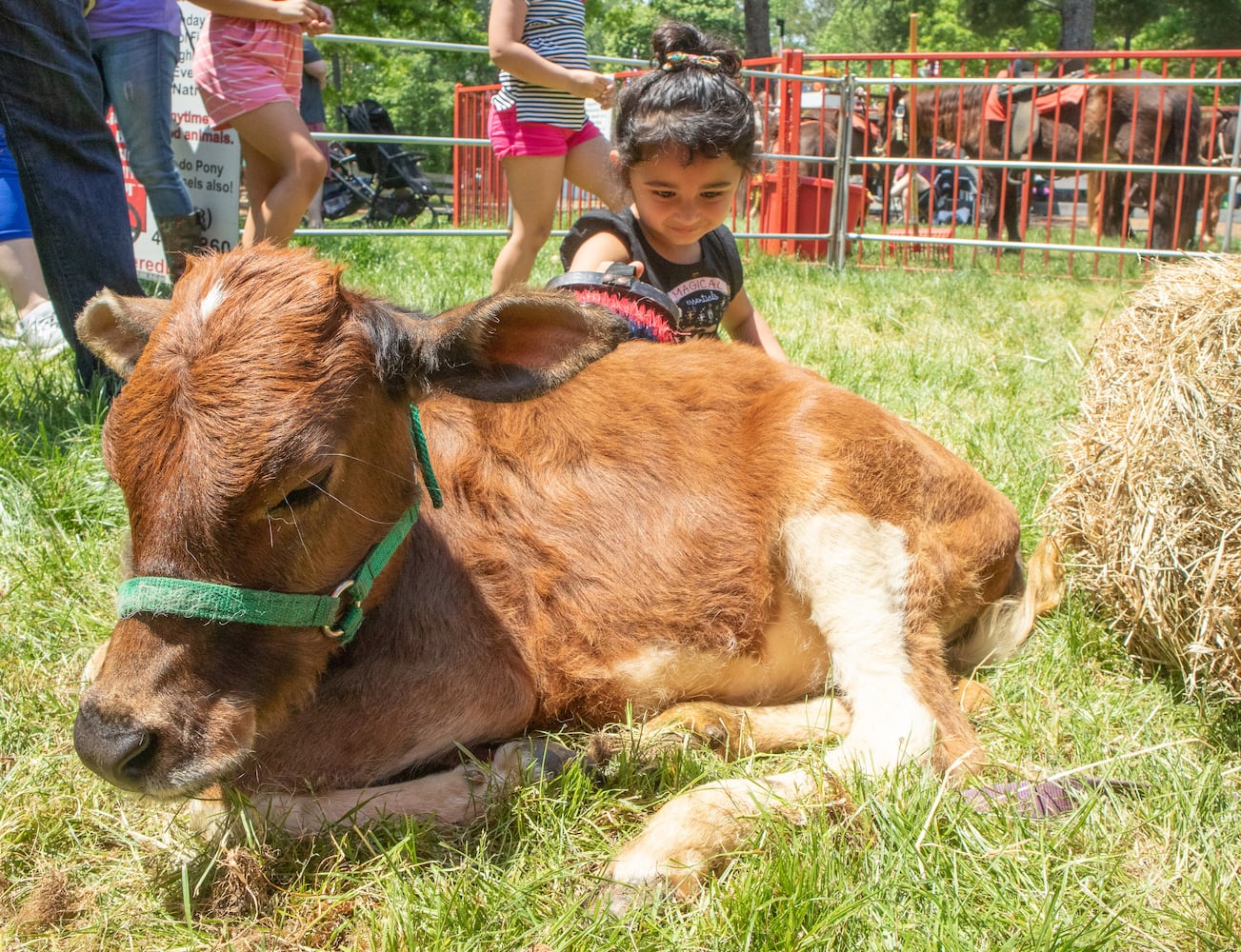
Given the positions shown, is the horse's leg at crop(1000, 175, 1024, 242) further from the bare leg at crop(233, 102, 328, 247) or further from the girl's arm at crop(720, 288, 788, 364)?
the bare leg at crop(233, 102, 328, 247)

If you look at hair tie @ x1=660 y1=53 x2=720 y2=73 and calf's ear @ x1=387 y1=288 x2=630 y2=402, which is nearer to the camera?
calf's ear @ x1=387 y1=288 x2=630 y2=402

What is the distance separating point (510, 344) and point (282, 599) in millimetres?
751

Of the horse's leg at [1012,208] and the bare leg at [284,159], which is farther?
the horse's leg at [1012,208]

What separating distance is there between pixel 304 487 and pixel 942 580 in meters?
1.90

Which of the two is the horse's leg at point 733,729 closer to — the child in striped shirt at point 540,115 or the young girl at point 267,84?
the child in striped shirt at point 540,115

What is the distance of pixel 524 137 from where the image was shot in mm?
5715

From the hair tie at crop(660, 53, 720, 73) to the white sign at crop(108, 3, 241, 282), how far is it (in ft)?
11.8

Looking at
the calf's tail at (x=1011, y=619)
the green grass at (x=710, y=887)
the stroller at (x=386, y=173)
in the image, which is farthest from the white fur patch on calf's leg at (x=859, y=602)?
the stroller at (x=386, y=173)

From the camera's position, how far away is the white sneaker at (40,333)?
5.43m

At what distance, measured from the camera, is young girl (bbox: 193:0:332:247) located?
564 centimetres

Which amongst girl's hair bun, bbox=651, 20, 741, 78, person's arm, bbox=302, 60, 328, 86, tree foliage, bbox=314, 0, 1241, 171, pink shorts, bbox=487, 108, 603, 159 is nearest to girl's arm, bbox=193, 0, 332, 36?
pink shorts, bbox=487, 108, 603, 159

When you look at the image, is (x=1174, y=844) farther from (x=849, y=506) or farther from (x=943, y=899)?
(x=849, y=506)

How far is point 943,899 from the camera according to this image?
204 centimetres

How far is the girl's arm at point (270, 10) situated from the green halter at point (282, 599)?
13.4 feet
